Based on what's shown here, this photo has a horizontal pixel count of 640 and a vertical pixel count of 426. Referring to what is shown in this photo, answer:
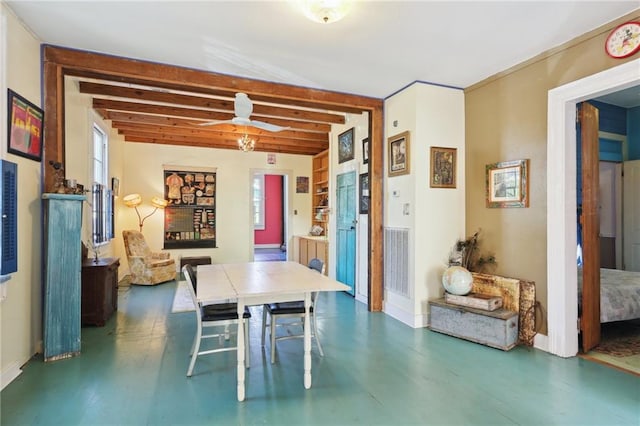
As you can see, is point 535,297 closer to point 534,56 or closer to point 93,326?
point 534,56

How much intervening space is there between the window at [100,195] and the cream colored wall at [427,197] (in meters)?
4.27

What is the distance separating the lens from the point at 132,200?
618 cm

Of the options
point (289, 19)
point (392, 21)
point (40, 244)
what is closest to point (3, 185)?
point (40, 244)

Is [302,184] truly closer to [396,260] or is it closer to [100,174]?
[100,174]

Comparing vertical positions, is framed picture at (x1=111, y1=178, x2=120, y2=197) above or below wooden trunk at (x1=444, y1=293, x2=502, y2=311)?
above

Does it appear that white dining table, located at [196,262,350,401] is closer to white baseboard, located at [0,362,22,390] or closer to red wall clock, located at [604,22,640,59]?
white baseboard, located at [0,362,22,390]

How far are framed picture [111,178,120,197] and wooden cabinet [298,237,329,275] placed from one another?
364cm

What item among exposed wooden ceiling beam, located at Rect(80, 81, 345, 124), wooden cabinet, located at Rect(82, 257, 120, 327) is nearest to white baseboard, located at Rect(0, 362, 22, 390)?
wooden cabinet, located at Rect(82, 257, 120, 327)

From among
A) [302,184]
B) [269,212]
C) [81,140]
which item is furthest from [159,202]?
[269,212]

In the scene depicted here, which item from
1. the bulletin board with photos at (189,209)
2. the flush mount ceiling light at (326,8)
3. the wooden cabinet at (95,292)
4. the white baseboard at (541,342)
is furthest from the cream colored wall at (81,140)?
the white baseboard at (541,342)

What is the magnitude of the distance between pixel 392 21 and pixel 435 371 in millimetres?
2714

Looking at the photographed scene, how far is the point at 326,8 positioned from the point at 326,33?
582 mm

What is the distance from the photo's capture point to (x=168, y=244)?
23.1 feet

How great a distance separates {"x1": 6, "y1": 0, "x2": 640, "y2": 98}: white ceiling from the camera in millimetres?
2365
